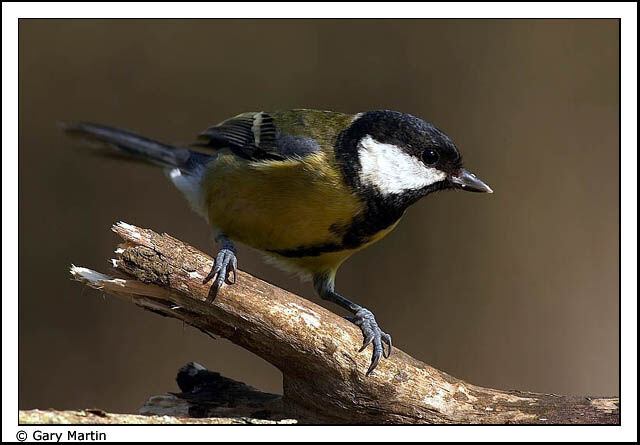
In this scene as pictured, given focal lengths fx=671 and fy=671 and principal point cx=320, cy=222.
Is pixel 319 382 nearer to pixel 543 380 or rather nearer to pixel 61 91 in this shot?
pixel 543 380

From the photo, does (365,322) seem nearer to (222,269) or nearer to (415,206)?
(222,269)

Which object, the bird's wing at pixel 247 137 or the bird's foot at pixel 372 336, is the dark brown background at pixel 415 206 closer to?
the bird's wing at pixel 247 137

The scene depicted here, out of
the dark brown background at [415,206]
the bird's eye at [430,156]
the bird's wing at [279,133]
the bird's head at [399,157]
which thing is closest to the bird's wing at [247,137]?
the bird's wing at [279,133]

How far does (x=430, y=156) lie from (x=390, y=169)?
15 cm

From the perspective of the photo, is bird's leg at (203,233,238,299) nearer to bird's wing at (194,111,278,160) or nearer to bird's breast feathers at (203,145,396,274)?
bird's breast feathers at (203,145,396,274)

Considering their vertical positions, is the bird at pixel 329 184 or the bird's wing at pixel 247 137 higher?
the bird's wing at pixel 247 137

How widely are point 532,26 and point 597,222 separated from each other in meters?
1.17

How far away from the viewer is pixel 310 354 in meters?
1.89

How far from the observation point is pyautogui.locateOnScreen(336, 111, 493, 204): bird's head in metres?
2.23

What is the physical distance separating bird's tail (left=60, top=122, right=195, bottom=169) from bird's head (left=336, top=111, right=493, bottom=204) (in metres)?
0.93

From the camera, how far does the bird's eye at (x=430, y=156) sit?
7.42 ft

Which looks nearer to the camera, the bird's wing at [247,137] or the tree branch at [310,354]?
the tree branch at [310,354]

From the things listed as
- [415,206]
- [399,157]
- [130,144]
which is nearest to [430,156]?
[399,157]

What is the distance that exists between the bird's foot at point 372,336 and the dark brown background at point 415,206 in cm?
139
